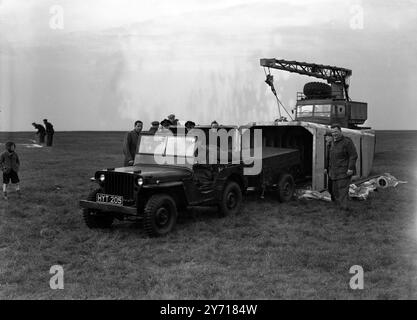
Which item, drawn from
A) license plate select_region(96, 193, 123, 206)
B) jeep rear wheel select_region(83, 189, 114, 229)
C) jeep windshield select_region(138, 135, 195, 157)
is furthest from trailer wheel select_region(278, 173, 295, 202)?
license plate select_region(96, 193, 123, 206)

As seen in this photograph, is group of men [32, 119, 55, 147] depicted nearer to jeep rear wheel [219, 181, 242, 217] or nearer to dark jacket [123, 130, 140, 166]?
dark jacket [123, 130, 140, 166]

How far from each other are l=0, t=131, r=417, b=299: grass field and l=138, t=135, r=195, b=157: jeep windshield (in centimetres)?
135

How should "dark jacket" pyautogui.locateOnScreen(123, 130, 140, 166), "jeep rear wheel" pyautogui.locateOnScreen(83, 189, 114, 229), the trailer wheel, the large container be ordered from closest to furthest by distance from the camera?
"jeep rear wheel" pyautogui.locateOnScreen(83, 189, 114, 229) < "dark jacket" pyautogui.locateOnScreen(123, 130, 140, 166) < the trailer wheel < the large container

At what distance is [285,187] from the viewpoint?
10.4 metres

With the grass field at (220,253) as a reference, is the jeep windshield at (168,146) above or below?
above

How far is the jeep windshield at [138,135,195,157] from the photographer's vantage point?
7902 millimetres

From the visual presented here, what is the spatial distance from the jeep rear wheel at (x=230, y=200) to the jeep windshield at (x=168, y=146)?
121cm

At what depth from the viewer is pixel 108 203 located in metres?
6.98

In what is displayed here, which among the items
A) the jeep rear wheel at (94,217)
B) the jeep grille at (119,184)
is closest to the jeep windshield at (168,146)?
the jeep grille at (119,184)

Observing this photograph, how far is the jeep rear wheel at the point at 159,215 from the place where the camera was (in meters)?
6.79

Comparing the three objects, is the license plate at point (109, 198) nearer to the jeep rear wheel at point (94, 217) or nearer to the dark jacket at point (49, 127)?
the jeep rear wheel at point (94, 217)

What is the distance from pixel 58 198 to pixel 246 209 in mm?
4442
